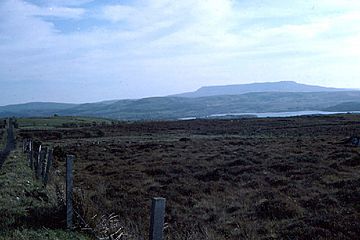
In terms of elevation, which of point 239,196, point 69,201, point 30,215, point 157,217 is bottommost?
point 239,196

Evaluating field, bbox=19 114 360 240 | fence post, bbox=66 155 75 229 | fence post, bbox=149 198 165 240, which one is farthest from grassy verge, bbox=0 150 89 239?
fence post, bbox=149 198 165 240

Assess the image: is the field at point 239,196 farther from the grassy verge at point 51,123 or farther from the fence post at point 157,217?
the grassy verge at point 51,123

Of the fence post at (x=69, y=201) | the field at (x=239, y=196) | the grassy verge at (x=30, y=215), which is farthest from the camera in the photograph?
the field at (x=239, y=196)

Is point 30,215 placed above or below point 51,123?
above

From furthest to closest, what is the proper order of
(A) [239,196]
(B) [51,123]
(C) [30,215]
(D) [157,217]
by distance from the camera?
(B) [51,123] → (A) [239,196] → (C) [30,215] → (D) [157,217]

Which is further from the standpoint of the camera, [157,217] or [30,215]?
[30,215]

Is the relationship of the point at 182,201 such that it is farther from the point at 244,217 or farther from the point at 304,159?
the point at 304,159

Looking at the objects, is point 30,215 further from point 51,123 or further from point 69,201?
point 51,123

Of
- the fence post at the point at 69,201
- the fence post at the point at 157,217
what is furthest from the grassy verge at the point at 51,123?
the fence post at the point at 157,217

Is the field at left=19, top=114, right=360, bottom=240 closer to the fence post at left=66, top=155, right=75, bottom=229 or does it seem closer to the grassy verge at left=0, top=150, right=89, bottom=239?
the fence post at left=66, top=155, right=75, bottom=229

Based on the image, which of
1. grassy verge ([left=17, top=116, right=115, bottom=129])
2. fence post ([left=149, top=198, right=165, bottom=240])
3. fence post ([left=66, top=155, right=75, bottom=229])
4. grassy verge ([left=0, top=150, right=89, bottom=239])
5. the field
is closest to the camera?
fence post ([left=149, top=198, right=165, bottom=240])

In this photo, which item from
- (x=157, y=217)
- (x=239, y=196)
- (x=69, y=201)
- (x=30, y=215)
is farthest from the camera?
(x=239, y=196)

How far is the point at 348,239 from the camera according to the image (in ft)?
28.0

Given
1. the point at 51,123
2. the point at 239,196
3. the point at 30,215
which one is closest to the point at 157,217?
the point at 30,215
